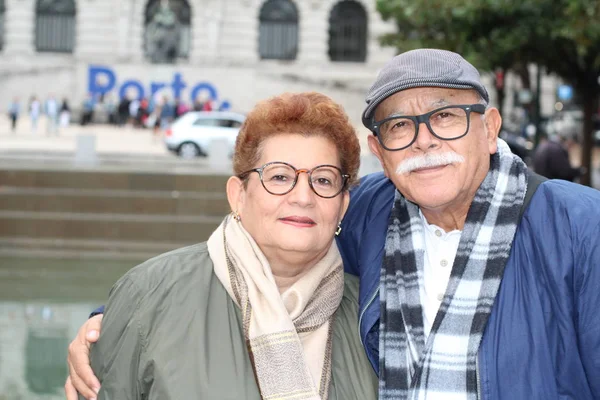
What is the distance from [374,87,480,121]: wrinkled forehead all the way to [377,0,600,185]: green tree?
11.7 metres

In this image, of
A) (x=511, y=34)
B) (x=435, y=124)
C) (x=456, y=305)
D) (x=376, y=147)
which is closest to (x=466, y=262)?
(x=456, y=305)

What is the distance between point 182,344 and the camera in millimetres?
3264

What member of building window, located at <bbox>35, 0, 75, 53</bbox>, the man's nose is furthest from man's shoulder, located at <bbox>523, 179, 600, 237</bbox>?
building window, located at <bbox>35, 0, 75, 53</bbox>

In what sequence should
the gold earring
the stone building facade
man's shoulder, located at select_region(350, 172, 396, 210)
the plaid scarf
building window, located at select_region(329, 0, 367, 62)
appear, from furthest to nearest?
building window, located at select_region(329, 0, 367, 62), the stone building facade, man's shoulder, located at select_region(350, 172, 396, 210), the gold earring, the plaid scarf

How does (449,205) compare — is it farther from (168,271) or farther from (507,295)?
(168,271)

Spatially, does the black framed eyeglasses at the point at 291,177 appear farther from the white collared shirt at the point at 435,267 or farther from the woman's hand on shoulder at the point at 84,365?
the woman's hand on shoulder at the point at 84,365

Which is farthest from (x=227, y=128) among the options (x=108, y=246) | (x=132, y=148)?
(x=108, y=246)

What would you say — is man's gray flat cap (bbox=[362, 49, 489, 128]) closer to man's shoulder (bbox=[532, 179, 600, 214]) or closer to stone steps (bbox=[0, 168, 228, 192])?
man's shoulder (bbox=[532, 179, 600, 214])

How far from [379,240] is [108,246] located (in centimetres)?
1150

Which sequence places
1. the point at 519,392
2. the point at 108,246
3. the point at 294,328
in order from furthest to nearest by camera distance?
the point at 108,246 → the point at 294,328 → the point at 519,392

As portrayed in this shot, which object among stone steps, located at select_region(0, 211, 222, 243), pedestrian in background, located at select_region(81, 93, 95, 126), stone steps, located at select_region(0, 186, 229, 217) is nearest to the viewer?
stone steps, located at select_region(0, 211, 222, 243)

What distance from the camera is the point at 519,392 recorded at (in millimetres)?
3088

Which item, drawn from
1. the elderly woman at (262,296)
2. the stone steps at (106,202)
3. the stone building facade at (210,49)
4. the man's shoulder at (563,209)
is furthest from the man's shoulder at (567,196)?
the stone building facade at (210,49)

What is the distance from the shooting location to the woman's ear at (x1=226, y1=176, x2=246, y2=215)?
358 centimetres
